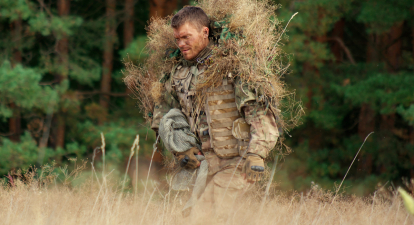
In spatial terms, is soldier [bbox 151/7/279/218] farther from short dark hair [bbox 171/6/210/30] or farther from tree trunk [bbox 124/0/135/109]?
tree trunk [bbox 124/0/135/109]

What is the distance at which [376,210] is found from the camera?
4.55 m

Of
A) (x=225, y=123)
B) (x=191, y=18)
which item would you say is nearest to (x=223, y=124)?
(x=225, y=123)

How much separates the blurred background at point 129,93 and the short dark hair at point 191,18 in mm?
4512

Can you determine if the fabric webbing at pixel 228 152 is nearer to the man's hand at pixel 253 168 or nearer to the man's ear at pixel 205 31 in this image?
the man's hand at pixel 253 168

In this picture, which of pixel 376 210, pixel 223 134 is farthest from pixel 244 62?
pixel 376 210

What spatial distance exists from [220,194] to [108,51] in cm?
726

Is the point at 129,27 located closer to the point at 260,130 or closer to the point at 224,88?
the point at 224,88

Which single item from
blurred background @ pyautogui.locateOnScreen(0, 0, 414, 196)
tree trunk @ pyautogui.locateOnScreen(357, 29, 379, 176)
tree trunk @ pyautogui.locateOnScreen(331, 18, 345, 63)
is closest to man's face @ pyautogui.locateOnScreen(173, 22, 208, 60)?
blurred background @ pyautogui.locateOnScreen(0, 0, 414, 196)

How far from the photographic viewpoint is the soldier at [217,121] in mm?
3100

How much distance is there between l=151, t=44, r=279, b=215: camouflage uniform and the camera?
3.10 meters

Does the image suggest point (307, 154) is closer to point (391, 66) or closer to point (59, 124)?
point (391, 66)

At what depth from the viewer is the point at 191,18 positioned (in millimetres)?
3277

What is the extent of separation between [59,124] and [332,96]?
635 centimetres

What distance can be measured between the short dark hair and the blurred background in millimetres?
4512
